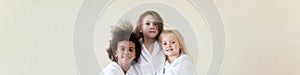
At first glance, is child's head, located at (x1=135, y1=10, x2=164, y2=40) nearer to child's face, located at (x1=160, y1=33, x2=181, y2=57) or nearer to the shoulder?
child's face, located at (x1=160, y1=33, x2=181, y2=57)

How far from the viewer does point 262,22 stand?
157cm

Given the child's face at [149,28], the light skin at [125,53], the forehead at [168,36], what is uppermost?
→ the child's face at [149,28]

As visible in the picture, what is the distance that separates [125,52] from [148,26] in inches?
5.3

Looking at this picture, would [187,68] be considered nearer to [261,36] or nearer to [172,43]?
[172,43]

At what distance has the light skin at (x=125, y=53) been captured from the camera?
1.37 m

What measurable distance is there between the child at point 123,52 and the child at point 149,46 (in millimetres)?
24

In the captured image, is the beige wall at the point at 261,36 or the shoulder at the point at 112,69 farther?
the beige wall at the point at 261,36

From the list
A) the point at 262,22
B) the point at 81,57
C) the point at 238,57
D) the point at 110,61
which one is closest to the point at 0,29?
the point at 81,57

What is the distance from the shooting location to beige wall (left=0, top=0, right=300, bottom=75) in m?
1.40

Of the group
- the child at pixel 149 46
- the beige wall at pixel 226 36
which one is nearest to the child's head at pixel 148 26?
the child at pixel 149 46

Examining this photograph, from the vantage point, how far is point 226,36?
152 cm

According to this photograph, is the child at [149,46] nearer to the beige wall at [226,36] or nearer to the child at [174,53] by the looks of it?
the child at [174,53]

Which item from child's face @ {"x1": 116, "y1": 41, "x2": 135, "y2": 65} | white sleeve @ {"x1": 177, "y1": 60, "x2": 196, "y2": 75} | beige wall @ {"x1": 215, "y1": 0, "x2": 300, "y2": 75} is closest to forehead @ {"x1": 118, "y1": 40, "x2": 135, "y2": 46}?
child's face @ {"x1": 116, "y1": 41, "x2": 135, "y2": 65}

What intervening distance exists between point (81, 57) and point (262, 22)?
2.62ft
